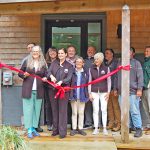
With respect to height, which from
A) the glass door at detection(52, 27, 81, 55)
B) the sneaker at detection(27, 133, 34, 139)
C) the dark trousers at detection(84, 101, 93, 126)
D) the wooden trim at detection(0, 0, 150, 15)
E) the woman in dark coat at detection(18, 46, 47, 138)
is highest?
the wooden trim at detection(0, 0, 150, 15)

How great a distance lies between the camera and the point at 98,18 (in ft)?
27.1

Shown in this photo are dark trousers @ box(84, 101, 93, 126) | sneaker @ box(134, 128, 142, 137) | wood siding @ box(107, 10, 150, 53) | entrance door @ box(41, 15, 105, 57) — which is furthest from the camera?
entrance door @ box(41, 15, 105, 57)

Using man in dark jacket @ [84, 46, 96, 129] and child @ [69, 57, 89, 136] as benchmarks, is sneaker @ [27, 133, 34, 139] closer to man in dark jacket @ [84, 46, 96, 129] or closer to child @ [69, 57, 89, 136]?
child @ [69, 57, 89, 136]

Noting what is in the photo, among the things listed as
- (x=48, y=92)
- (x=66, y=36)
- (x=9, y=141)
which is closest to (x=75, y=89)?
(x=48, y=92)

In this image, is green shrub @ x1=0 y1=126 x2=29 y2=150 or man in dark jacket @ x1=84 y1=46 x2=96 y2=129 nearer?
green shrub @ x1=0 y1=126 x2=29 y2=150

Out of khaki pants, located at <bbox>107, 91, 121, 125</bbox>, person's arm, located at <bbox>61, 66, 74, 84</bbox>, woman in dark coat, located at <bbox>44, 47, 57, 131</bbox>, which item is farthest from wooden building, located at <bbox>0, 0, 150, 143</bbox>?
person's arm, located at <bbox>61, 66, 74, 84</bbox>

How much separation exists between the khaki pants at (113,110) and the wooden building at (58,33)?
105 cm

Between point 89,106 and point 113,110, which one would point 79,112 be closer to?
point 89,106

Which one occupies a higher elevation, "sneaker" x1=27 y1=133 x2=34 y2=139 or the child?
the child

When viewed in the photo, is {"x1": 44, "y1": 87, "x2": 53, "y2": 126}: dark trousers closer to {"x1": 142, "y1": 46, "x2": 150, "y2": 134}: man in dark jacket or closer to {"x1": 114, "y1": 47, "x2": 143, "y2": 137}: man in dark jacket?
{"x1": 114, "y1": 47, "x2": 143, "y2": 137}: man in dark jacket

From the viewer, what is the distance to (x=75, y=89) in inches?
279

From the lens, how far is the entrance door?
842cm

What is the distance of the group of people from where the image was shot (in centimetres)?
683

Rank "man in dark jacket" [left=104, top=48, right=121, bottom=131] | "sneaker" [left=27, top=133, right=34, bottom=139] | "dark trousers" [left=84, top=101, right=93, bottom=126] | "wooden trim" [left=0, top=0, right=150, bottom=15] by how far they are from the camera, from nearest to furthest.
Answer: "wooden trim" [left=0, top=0, right=150, bottom=15], "sneaker" [left=27, top=133, right=34, bottom=139], "man in dark jacket" [left=104, top=48, right=121, bottom=131], "dark trousers" [left=84, top=101, right=93, bottom=126]
